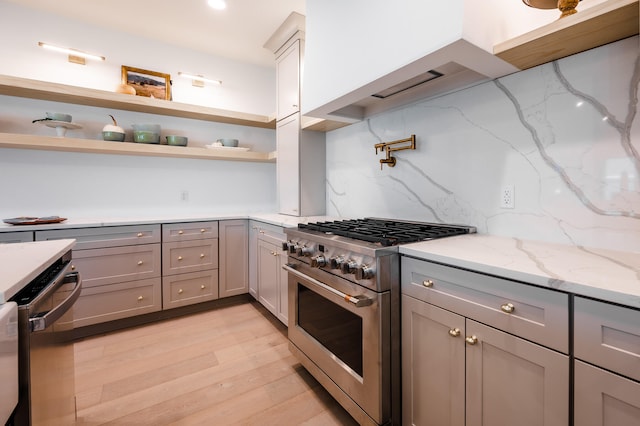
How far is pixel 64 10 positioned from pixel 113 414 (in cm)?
320

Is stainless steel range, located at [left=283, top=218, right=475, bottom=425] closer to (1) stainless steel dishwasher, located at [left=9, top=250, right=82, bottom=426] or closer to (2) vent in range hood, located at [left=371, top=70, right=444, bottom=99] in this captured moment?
(2) vent in range hood, located at [left=371, top=70, right=444, bottom=99]

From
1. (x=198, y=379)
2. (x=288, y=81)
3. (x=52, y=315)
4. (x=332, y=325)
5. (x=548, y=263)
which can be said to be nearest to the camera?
(x=52, y=315)

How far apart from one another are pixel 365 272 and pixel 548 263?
632 mm

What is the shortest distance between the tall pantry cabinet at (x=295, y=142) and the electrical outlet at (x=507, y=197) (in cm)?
166

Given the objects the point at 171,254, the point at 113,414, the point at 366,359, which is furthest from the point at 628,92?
the point at 171,254

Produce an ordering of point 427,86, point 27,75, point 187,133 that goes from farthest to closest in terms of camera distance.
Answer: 1. point 187,133
2. point 27,75
3. point 427,86

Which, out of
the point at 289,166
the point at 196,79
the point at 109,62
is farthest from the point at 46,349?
the point at 196,79

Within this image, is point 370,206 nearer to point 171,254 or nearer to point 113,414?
point 171,254

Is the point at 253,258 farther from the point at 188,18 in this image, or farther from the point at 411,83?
the point at 188,18

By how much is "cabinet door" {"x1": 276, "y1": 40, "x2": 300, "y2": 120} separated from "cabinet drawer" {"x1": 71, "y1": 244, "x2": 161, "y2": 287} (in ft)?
5.79

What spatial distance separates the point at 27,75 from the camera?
2502 millimetres

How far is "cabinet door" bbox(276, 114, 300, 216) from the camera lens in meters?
2.76

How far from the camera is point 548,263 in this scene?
3.11 ft

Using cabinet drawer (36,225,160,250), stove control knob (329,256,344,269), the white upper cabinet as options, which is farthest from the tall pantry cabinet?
stove control knob (329,256,344,269)
